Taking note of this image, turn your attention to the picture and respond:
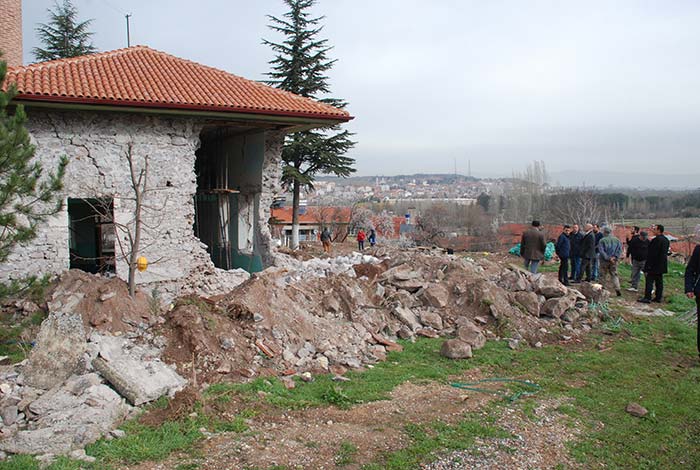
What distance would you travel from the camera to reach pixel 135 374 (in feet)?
21.8

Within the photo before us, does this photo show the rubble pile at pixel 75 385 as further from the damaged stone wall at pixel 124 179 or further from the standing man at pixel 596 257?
the standing man at pixel 596 257

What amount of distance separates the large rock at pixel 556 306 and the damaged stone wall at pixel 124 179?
24.8 feet

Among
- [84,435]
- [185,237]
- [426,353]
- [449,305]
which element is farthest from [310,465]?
[185,237]

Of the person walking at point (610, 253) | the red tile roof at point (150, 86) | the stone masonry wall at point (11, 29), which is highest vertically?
the stone masonry wall at point (11, 29)

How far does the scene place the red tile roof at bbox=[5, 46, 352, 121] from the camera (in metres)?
10.8

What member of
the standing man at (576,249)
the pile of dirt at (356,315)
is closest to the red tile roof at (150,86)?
the pile of dirt at (356,315)

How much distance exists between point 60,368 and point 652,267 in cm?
Result: 1264

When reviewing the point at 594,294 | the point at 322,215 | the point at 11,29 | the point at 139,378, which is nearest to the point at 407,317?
the point at 594,294

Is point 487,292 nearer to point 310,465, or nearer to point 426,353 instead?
point 426,353

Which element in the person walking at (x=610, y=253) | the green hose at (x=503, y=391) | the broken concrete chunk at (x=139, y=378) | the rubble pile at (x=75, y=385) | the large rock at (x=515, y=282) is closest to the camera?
the rubble pile at (x=75, y=385)

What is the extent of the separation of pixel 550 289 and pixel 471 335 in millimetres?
3073

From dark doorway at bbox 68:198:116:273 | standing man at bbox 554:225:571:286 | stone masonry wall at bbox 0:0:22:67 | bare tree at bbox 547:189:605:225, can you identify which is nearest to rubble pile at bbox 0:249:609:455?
standing man at bbox 554:225:571:286

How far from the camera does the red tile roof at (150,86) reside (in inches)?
424

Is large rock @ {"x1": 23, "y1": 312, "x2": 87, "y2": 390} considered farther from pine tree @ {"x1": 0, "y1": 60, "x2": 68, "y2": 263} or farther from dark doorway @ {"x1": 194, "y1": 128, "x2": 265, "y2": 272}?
dark doorway @ {"x1": 194, "y1": 128, "x2": 265, "y2": 272}
